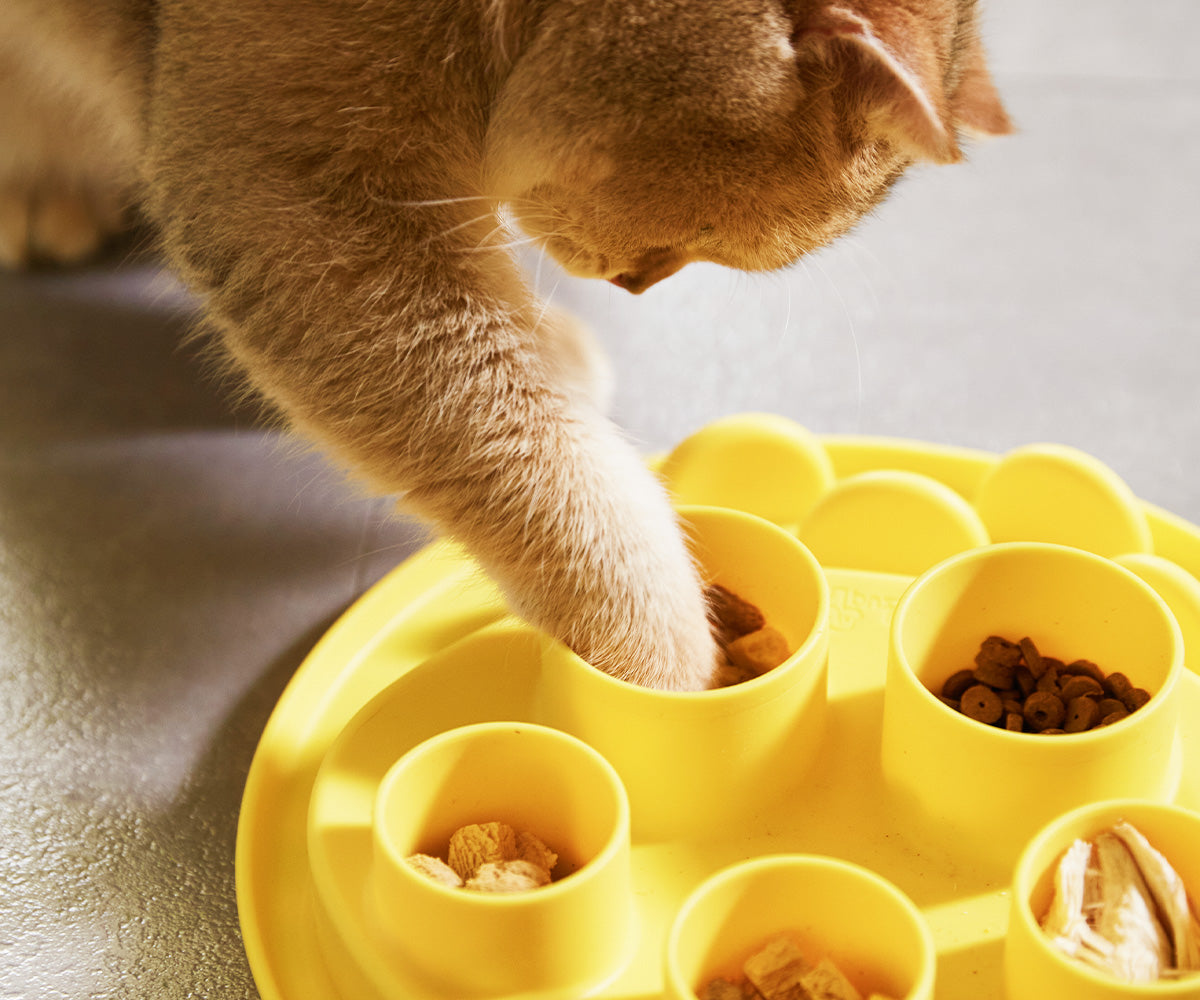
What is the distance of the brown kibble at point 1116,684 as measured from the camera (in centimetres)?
71

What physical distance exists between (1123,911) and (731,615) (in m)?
0.31

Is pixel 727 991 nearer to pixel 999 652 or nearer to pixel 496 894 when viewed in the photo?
pixel 496 894

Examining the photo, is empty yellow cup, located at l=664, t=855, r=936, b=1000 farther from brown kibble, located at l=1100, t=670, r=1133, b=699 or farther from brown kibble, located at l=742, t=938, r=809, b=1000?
brown kibble, located at l=1100, t=670, r=1133, b=699

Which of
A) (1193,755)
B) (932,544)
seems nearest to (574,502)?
(932,544)

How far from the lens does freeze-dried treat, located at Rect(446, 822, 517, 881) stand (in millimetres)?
653

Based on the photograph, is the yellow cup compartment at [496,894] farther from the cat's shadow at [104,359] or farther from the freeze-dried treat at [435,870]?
the cat's shadow at [104,359]

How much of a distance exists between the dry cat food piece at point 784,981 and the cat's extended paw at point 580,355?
39 cm

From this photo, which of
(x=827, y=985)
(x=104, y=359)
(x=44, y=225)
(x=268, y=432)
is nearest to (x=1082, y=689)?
(x=827, y=985)

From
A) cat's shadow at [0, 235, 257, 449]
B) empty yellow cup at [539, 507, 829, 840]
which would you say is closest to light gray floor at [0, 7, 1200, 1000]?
cat's shadow at [0, 235, 257, 449]

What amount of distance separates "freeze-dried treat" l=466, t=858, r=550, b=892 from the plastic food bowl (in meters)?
0.03

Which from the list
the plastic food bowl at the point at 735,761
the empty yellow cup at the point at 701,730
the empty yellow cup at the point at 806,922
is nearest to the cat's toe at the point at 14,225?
the plastic food bowl at the point at 735,761

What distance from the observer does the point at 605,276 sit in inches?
32.2

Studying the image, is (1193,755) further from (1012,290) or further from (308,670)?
(1012,290)

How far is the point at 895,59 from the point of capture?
660mm
